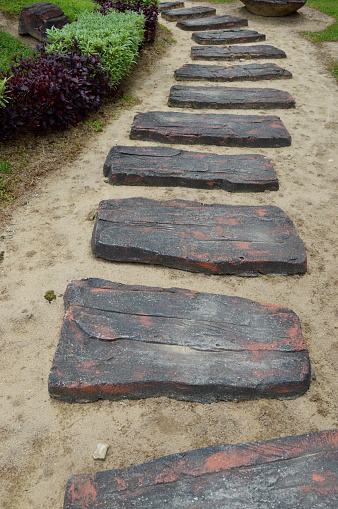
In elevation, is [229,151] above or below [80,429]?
above

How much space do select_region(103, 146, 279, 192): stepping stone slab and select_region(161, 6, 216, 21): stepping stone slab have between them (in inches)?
306

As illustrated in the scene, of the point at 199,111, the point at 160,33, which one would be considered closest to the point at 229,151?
the point at 199,111

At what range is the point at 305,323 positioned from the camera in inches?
112

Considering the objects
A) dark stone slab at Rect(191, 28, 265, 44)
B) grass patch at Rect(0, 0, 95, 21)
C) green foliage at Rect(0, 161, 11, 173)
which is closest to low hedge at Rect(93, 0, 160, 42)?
grass patch at Rect(0, 0, 95, 21)

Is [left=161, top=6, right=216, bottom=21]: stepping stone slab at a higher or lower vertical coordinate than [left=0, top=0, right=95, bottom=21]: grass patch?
lower

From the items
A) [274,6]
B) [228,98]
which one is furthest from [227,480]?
[274,6]

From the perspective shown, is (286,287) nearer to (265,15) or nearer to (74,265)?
(74,265)

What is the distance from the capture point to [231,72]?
274 inches

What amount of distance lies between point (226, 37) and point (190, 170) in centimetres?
592

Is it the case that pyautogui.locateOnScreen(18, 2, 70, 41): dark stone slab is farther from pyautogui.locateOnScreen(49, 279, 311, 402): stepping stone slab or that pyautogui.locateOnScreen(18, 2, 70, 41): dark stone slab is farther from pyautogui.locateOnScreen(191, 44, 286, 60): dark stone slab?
pyautogui.locateOnScreen(49, 279, 311, 402): stepping stone slab

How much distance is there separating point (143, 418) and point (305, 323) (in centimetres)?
133

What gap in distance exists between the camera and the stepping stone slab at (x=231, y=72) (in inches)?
269

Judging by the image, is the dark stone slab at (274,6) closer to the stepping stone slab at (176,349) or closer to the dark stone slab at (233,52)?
the dark stone slab at (233,52)

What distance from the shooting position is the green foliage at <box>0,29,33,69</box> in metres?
6.24
